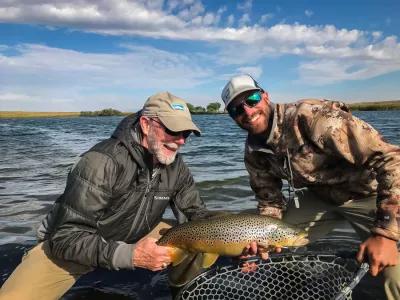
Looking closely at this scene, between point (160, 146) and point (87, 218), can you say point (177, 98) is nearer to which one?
point (160, 146)

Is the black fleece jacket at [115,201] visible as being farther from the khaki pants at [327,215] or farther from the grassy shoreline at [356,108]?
the grassy shoreline at [356,108]

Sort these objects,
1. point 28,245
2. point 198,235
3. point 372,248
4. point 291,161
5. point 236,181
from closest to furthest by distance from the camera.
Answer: point 372,248
point 198,235
point 291,161
point 28,245
point 236,181

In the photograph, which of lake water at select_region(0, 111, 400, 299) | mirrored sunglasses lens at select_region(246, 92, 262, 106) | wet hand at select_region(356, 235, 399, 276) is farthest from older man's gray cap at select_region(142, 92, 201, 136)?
wet hand at select_region(356, 235, 399, 276)

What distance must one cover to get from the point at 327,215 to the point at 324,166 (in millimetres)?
862

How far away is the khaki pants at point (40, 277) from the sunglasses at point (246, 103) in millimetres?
2086

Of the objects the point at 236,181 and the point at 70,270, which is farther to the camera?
the point at 236,181

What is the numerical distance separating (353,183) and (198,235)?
179 cm

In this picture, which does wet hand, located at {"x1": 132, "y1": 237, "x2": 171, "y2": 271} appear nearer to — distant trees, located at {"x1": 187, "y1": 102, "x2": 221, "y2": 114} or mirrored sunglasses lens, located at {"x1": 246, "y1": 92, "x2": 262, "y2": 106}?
mirrored sunglasses lens, located at {"x1": 246, "y1": 92, "x2": 262, "y2": 106}

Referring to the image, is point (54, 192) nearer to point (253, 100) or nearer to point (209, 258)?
point (209, 258)

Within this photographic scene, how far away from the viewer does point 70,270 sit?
440cm

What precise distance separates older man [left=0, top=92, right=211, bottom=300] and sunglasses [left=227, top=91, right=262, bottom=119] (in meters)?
0.48

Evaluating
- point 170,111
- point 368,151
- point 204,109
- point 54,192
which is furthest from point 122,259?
point 204,109

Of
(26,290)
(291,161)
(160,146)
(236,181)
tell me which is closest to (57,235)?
(26,290)

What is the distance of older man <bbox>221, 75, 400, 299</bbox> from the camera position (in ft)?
13.0
